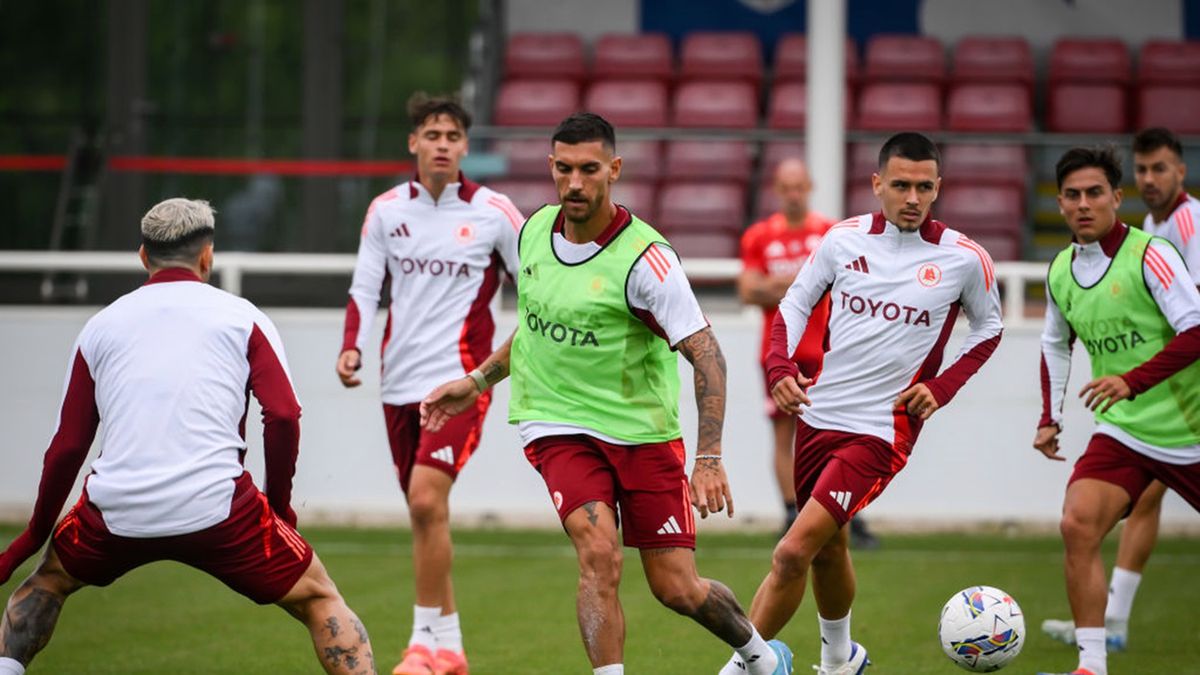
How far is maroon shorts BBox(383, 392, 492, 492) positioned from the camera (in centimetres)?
787

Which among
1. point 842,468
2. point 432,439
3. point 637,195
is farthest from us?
point 637,195

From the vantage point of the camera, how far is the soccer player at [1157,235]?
8383 millimetres

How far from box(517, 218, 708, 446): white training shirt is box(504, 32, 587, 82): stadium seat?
11.9m

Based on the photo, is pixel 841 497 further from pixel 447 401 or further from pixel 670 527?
pixel 447 401

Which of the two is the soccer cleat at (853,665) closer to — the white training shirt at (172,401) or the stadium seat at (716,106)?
the white training shirt at (172,401)

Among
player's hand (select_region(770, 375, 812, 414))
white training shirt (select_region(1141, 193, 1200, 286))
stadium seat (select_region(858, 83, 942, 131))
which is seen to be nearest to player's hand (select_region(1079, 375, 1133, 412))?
player's hand (select_region(770, 375, 812, 414))

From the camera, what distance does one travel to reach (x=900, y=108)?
17031 mm

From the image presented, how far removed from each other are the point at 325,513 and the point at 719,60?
6.95 m

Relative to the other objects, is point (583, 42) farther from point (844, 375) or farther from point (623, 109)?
point (844, 375)

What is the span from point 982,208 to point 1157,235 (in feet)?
23.9

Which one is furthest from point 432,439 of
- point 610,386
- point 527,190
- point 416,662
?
point 527,190

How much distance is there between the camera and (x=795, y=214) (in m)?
11.4

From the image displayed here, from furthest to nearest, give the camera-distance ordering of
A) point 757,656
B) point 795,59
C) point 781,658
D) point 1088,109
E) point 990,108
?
1. point 795,59
2. point 1088,109
3. point 990,108
4. point 781,658
5. point 757,656

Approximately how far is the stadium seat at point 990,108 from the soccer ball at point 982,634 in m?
10.5
